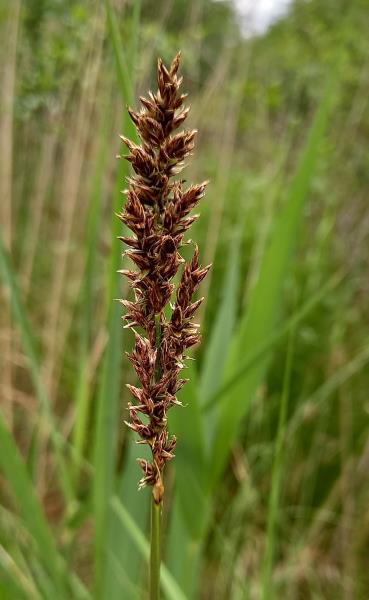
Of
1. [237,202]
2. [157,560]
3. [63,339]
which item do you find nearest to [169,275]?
[157,560]

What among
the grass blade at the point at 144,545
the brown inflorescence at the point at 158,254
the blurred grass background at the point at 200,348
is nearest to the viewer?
the brown inflorescence at the point at 158,254

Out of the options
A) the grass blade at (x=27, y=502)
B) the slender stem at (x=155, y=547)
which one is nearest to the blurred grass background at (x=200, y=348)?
the grass blade at (x=27, y=502)

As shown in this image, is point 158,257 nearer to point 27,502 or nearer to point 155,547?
point 155,547

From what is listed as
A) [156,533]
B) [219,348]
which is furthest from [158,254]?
[219,348]

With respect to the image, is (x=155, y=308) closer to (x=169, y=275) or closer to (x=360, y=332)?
(x=169, y=275)

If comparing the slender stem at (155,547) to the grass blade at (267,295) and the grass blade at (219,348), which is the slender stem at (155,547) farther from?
the grass blade at (219,348)

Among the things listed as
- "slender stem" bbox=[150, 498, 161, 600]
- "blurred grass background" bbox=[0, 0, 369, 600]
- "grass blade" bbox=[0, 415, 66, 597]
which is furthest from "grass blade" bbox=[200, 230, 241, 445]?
"slender stem" bbox=[150, 498, 161, 600]
